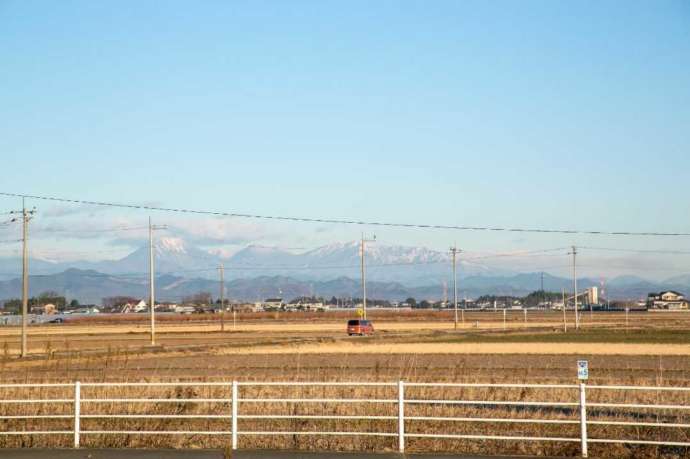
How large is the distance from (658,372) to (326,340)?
1339 inches

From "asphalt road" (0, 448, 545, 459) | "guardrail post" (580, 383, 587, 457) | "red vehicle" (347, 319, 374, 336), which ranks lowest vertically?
"red vehicle" (347, 319, 374, 336)

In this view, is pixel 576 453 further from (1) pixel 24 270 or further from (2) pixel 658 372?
(1) pixel 24 270

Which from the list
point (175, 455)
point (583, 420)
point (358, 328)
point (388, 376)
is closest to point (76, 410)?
point (175, 455)

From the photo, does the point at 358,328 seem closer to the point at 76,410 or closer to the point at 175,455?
the point at 76,410

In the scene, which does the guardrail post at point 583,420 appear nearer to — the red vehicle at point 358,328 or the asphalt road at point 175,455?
the asphalt road at point 175,455

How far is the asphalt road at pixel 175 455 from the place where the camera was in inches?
695

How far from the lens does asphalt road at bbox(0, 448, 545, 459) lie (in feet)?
57.9

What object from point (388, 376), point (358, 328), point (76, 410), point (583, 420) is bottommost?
point (358, 328)

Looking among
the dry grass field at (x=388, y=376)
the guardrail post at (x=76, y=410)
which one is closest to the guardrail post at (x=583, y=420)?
the dry grass field at (x=388, y=376)

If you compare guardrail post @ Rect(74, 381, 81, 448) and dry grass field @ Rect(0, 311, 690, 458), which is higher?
guardrail post @ Rect(74, 381, 81, 448)

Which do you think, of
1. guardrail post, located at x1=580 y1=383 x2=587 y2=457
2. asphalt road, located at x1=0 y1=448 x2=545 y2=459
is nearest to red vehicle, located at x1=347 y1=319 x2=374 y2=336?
asphalt road, located at x1=0 y1=448 x2=545 y2=459

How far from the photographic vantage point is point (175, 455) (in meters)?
18.0

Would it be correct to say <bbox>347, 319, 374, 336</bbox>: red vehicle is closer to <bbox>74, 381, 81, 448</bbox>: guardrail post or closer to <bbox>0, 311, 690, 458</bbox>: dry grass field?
<bbox>0, 311, 690, 458</bbox>: dry grass field

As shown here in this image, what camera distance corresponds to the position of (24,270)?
57156 millimetres
